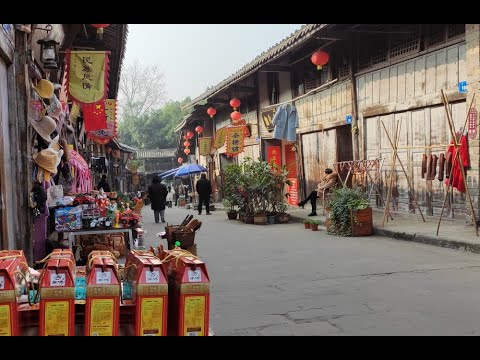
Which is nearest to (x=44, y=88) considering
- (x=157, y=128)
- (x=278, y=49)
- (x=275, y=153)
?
(x=278, y=49)

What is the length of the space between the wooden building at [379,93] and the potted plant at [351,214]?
63.0 inches

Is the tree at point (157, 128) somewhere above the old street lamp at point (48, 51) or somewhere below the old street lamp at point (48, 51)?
above

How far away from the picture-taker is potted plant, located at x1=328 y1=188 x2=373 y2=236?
11.6 m

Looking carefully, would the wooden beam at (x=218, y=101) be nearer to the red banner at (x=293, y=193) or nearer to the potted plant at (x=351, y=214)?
the red banner at (x=293, y=193)

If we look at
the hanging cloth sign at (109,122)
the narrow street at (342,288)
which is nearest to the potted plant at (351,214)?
the narrow street at (342,288)

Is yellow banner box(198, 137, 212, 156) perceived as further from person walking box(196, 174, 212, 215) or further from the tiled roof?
person walking box(196, 174, 212, 215)

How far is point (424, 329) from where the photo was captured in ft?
15.6

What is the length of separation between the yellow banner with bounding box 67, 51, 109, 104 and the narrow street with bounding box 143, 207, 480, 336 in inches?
142

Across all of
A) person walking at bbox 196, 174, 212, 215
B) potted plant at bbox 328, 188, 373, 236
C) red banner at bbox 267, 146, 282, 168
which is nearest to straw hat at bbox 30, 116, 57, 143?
potted plant at bbox 328, 188, 373, 236

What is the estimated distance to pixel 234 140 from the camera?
2306 centimetres

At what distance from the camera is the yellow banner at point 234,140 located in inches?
906

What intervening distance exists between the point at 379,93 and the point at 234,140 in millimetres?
10032

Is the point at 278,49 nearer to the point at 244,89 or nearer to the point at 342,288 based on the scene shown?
the point at 244,89
